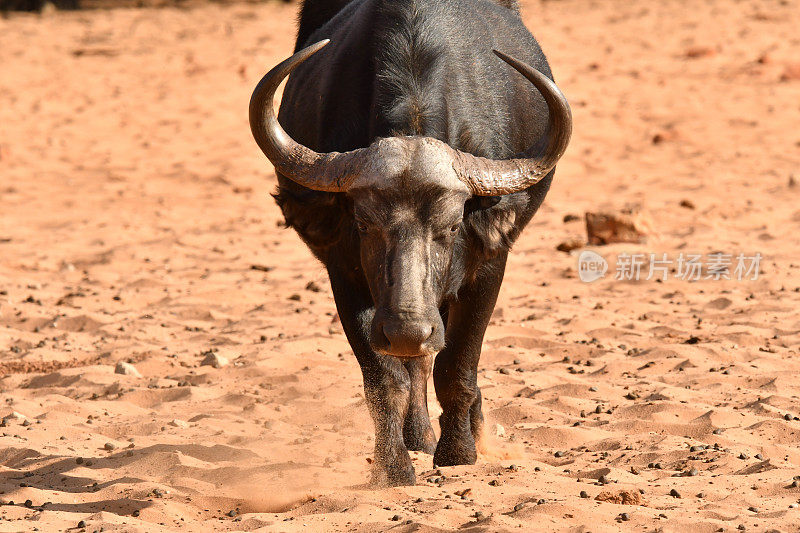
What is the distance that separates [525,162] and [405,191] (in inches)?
24.9

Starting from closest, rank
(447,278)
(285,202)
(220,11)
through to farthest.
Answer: (447,278), (285,202), (220,11)

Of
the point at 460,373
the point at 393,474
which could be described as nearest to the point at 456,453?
the point at 460,373

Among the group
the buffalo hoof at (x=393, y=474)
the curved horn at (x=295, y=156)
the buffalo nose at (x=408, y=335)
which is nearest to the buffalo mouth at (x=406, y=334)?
the buffalo nose at (x=408, y=335)

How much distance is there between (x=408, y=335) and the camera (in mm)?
4254

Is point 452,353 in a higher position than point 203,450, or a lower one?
higher

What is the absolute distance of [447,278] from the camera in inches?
191

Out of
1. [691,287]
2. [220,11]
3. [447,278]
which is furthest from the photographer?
[220,11]

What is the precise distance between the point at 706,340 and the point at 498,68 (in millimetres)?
2703

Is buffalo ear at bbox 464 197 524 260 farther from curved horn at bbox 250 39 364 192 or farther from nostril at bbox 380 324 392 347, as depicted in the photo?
nostril at bbox 380 324 392 347

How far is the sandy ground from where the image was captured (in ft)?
15.7

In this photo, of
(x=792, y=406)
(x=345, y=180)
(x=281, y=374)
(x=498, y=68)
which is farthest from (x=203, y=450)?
(x=792, y=406)

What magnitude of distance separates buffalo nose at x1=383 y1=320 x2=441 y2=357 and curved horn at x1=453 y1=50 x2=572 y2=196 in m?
0.67

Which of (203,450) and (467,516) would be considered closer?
(467,516)

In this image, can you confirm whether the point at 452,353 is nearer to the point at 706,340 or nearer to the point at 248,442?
the point at 248,442
